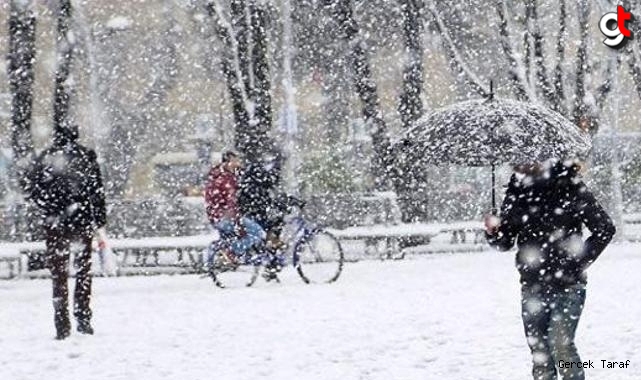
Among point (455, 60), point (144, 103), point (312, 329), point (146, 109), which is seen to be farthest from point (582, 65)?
point (146, 109)

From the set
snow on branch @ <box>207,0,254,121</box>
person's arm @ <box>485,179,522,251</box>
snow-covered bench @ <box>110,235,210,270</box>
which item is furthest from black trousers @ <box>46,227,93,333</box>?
snow on branch @ <box>207,0,254,121</box>

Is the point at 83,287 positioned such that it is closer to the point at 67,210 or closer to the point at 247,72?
the point at 67,210

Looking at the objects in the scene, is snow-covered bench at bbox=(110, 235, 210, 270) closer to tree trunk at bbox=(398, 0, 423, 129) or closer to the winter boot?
tree trunk at bbox=(398, 0, 423, 129)

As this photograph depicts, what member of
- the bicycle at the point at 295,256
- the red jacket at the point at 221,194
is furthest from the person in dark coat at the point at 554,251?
the red jacket at the point at 221,194

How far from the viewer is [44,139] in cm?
4847

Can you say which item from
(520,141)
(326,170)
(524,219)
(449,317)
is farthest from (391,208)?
(524,219)

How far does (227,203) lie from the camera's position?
15516mm

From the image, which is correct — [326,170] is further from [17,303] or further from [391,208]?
[17,303]

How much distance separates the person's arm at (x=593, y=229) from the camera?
6125 millimetres

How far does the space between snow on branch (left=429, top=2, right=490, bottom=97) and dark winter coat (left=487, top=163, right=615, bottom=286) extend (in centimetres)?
1527

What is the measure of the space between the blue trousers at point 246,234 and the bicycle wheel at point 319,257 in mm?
521

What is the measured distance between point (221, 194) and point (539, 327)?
9472mm

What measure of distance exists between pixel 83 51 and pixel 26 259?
23725mm

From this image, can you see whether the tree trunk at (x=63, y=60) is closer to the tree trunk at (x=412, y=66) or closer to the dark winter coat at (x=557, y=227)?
the tree trunk at (x=412, y=66)
